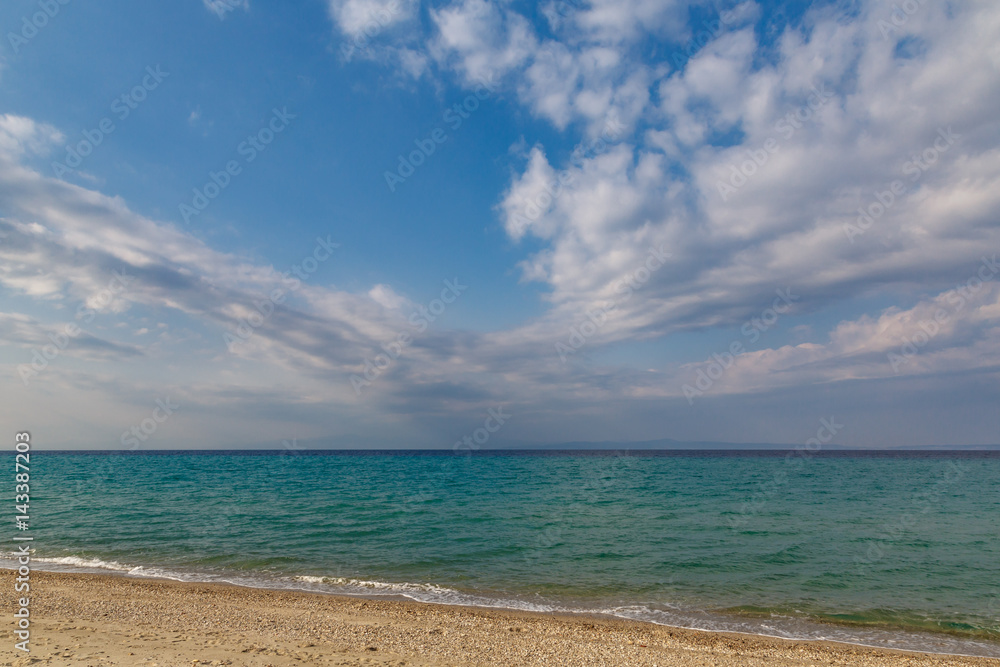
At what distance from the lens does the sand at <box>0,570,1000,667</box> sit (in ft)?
30.8

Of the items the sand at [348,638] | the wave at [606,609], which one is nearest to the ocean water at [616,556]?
the wave at [606,609]

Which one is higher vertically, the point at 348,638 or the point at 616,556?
the point at 348,638

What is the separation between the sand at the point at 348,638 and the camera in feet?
30.8

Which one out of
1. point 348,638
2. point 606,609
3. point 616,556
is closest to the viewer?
point 348,638

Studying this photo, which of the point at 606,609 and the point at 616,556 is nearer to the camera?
the point at 606,609

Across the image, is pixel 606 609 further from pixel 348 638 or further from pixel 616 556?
pixel 348 638

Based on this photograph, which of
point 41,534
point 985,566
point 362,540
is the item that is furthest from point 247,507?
point 985,566

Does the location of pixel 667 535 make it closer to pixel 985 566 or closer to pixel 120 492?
pixel 985 566

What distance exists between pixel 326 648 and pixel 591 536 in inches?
621

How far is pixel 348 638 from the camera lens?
10.8 meters

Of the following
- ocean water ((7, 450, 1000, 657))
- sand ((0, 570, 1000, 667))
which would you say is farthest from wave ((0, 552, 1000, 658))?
sand ((0, 570, 1000, 667))

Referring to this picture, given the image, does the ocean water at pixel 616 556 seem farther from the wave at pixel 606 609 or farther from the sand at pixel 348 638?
the sand at pixel 348 638

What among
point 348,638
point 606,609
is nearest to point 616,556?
point 606,609

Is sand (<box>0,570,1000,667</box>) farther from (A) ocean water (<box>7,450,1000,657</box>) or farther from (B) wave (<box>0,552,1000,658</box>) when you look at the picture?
(A) ocean water (<box>7,450,1000,657</box>)
